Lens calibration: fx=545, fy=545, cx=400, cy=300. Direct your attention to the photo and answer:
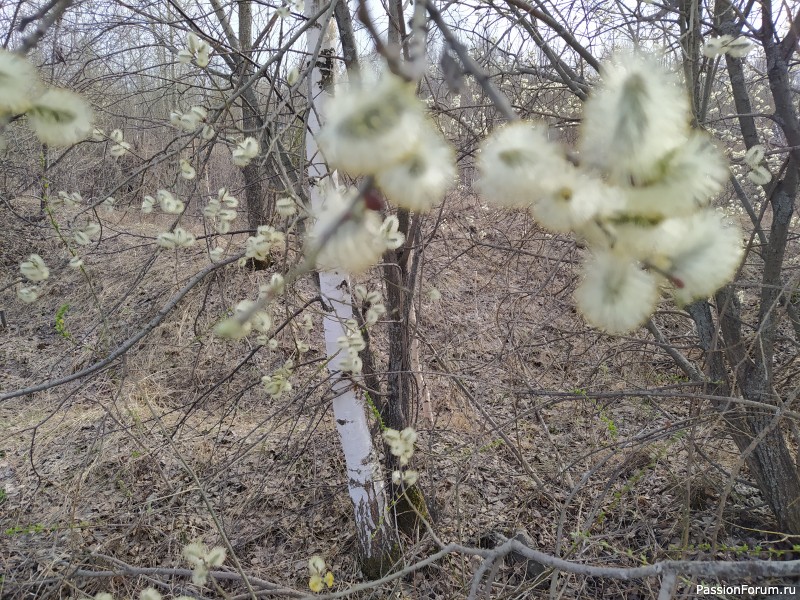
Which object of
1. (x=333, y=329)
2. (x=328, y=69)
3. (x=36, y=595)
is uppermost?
(x=328, y=69)

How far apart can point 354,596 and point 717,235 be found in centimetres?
297

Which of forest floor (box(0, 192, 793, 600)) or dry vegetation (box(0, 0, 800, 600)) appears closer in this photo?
dry vegetation (box(0, 0, 800, 600))

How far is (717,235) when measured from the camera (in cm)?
60

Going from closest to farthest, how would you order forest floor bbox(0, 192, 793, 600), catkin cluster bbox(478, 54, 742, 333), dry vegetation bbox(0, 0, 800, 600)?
catkin cluster bbox(478, 54, 742, 333) → dry vegetation bbox(0, 0, 800, 600) → forest floor bbox(0, 192, 793, 600)

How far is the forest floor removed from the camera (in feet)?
8.65

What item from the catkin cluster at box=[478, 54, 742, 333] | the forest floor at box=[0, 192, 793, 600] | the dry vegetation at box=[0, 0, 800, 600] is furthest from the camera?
the forest floor at box=[0, 192, 793, 600]

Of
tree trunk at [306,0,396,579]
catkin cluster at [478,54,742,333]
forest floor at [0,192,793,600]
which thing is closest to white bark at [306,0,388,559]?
tree trunk at [306,0,396,579]

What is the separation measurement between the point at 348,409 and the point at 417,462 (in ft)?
3.28

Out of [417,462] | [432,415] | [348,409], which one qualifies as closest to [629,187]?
[348,409]

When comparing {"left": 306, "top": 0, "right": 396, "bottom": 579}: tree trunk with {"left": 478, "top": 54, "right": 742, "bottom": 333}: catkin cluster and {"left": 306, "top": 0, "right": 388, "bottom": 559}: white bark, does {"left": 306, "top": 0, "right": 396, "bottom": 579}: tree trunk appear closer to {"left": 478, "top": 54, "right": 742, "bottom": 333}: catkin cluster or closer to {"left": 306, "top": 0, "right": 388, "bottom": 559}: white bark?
{"left": 306, "top": 0, "right": 388, "bottom": 559}: white bark

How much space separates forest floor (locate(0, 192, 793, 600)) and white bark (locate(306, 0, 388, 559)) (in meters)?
0.18

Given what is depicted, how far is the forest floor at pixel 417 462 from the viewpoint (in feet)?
8.65

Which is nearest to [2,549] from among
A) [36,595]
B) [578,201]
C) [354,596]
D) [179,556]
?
[36,595]

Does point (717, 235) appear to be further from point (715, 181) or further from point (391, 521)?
point (391, 521)
